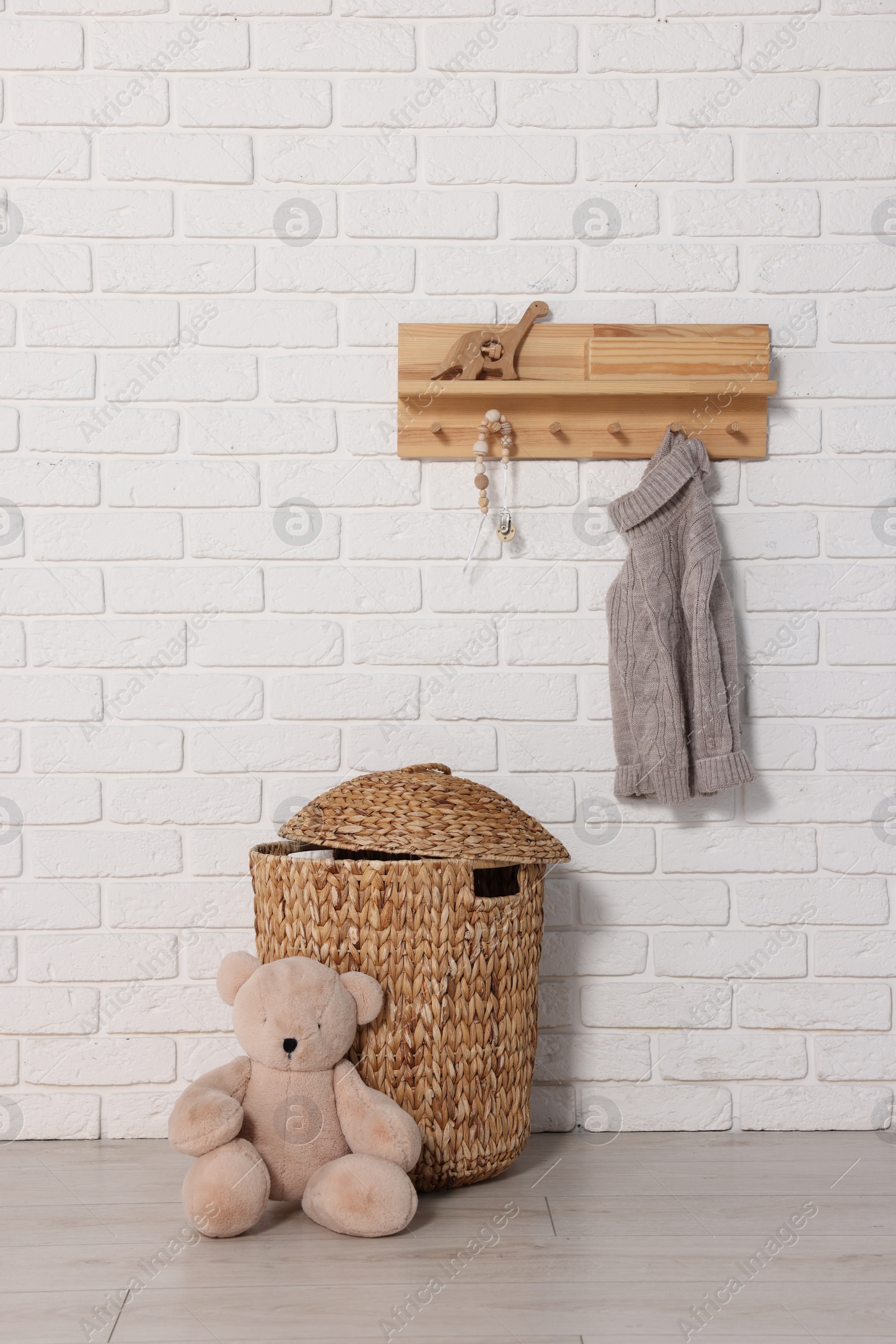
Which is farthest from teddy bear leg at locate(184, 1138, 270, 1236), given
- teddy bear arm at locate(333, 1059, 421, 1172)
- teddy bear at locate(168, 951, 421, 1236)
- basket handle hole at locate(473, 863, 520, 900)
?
basket handle hole at locate(473, 863, 520, 900)

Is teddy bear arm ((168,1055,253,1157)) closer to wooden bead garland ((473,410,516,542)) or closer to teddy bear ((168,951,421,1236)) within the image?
teddy bear ((168,951,421,1236))

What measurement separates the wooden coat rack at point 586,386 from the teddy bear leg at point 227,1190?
1.00m

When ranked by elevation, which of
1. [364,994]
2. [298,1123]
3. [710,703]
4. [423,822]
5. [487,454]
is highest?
[487,454]

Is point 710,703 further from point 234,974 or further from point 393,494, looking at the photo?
point 234,974

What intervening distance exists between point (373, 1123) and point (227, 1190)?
0.60 ft

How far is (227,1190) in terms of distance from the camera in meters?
1.25

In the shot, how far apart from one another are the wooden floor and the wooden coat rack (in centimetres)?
104

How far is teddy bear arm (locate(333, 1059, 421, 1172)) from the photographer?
1.30m

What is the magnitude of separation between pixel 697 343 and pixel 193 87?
860mm

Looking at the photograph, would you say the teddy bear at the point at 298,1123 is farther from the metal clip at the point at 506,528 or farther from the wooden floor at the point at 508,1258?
the metal clip at the point at 506,528

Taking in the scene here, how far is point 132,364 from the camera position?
5.43 ft

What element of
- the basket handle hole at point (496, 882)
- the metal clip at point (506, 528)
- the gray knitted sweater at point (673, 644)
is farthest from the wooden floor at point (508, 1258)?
the metal clip at point (506, 528)

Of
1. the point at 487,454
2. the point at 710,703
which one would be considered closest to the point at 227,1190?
the point at 710,703

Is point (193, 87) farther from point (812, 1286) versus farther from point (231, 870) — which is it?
point (812, 1286)
